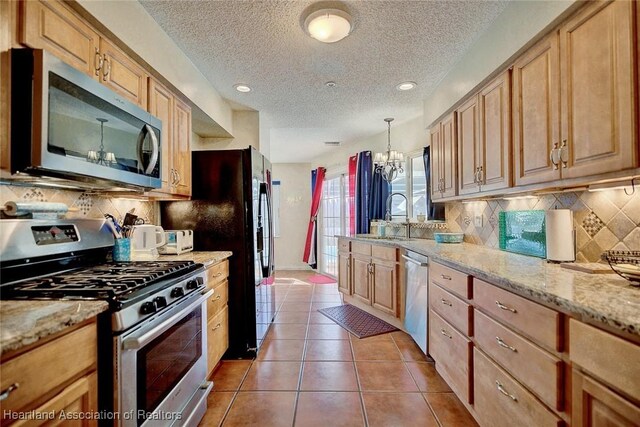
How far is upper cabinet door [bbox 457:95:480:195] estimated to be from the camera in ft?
7.61

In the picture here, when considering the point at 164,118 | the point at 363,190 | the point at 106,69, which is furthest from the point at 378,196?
the point at 106,69

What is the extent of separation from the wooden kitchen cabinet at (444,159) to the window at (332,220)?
100 inches

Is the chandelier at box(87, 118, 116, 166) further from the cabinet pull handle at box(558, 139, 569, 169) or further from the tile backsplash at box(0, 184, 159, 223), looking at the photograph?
the cabinet pull handle at box(558, 139, 569, 169)

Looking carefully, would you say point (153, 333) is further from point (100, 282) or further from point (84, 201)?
point (84, 201)

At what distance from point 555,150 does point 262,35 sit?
1925mm

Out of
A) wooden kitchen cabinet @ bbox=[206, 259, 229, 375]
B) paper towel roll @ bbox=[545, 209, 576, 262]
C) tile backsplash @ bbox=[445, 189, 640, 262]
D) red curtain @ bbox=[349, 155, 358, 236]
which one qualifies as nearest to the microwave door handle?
wooden kitchen cabinet @ bbox=[206, 259, 229, 375]

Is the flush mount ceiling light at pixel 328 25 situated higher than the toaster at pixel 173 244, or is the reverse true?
the flush mount ceiling light at pixel 328 25

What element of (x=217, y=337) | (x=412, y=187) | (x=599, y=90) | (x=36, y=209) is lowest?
(x=217, y=337)

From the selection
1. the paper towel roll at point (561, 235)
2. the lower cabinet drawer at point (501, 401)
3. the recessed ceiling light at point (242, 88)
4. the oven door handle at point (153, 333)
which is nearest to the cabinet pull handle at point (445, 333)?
the lower cabinet drawer at point (501, 401)

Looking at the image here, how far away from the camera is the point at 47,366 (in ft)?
2.82

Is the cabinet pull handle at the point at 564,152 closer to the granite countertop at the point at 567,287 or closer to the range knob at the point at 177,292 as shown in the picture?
the granite countertop at the point at 567,287

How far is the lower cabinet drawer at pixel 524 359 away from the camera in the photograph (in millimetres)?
1085

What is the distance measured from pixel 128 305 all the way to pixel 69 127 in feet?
2.57

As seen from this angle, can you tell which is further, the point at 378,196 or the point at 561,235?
the point at 378,196
